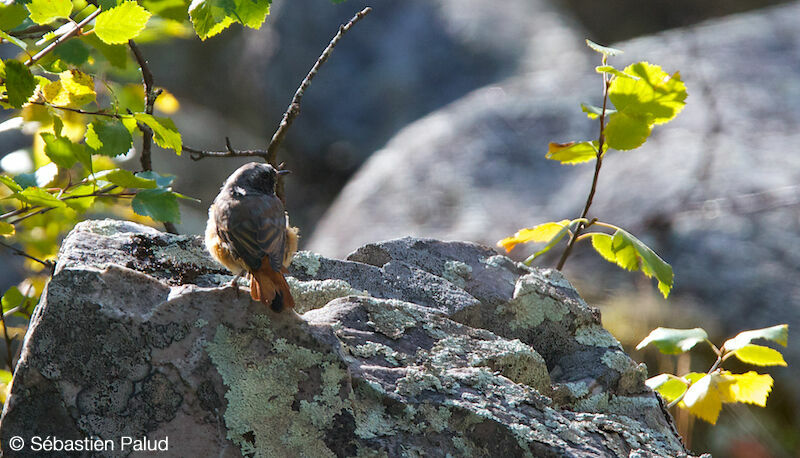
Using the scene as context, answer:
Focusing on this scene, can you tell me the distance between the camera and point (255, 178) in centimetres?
305

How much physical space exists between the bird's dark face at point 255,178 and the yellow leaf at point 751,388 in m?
1.94

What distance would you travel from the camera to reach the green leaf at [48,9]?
2557 mm

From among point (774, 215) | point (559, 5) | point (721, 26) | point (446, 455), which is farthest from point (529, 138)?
point (446, 455)

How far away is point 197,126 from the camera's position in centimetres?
1087

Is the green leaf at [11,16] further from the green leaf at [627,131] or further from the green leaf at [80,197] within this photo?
the green leaf at [627,131]

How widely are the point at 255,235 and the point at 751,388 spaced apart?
1.97 m

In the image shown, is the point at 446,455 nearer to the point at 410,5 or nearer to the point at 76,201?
the point at 76,201

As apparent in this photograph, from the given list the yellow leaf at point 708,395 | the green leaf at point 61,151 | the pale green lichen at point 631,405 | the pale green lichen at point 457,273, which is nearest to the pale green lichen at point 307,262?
the pale green lichen at point 457,273

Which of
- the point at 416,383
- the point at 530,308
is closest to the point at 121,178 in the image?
the point at 416,383

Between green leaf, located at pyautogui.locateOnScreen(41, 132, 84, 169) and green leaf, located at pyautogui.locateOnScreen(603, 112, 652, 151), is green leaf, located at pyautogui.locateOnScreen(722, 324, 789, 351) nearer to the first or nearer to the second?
green leaf, located at pyautogui.locateOnScreen(603, 112, 652, 151)

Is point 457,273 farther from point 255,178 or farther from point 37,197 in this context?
point 37,197

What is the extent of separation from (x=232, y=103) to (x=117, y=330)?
31.1 ft

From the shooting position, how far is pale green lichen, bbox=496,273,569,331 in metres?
3.10

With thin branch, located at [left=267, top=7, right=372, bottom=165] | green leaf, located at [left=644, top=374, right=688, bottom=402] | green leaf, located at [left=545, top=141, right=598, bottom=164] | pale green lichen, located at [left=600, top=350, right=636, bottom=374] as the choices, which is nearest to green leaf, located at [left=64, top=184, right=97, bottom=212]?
thin branch, located at [left=267, top=7, right=372, bottom=165]
